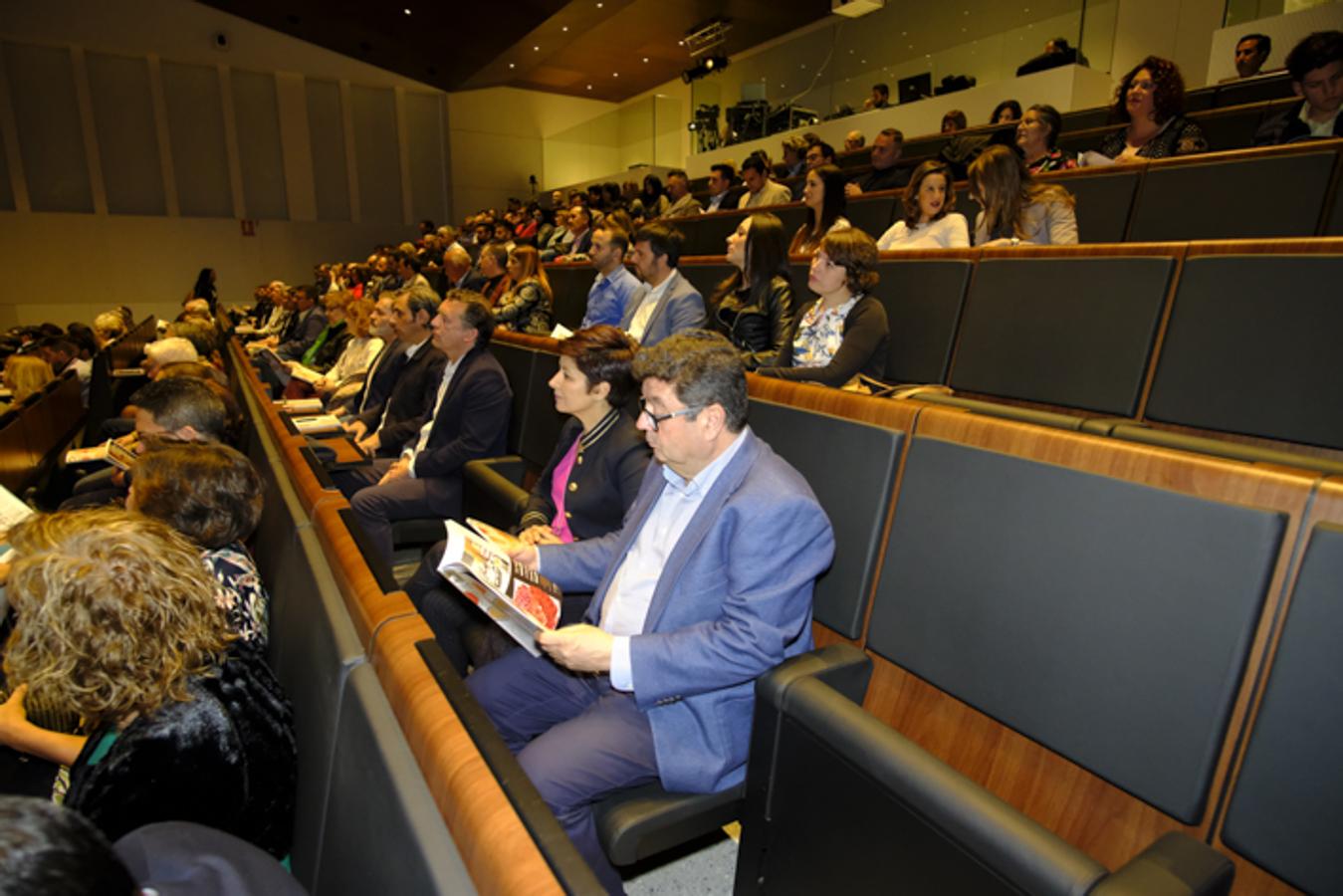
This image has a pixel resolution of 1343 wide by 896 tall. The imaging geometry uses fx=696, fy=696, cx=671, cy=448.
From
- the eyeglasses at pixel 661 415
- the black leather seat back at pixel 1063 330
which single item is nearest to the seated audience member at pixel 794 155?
the black leather seat back at pixel 1063 330

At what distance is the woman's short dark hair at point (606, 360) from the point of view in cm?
182

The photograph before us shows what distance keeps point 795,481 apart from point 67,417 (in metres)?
4.86

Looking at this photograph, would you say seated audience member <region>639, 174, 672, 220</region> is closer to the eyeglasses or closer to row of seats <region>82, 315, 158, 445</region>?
row of seats <region>82, 315, 158, 445</region>

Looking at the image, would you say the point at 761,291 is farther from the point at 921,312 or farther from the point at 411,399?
the point at 411,399

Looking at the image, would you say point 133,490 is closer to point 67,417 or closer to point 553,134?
point 67,417

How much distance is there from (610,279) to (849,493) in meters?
2.26

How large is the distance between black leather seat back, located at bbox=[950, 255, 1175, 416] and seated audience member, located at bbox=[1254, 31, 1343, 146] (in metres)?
1.35

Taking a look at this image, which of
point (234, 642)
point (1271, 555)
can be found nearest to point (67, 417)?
point (234, 642)

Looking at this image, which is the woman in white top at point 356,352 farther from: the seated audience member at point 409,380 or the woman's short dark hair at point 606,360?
the woman's short dark hair at point 606,360

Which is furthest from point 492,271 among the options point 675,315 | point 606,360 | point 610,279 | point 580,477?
point 580,477

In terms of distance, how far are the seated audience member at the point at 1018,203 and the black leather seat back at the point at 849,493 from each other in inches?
54.8

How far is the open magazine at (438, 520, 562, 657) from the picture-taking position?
106 centimetres

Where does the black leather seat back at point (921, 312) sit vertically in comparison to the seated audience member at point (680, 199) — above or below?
below

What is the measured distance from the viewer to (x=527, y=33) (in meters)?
8.30
